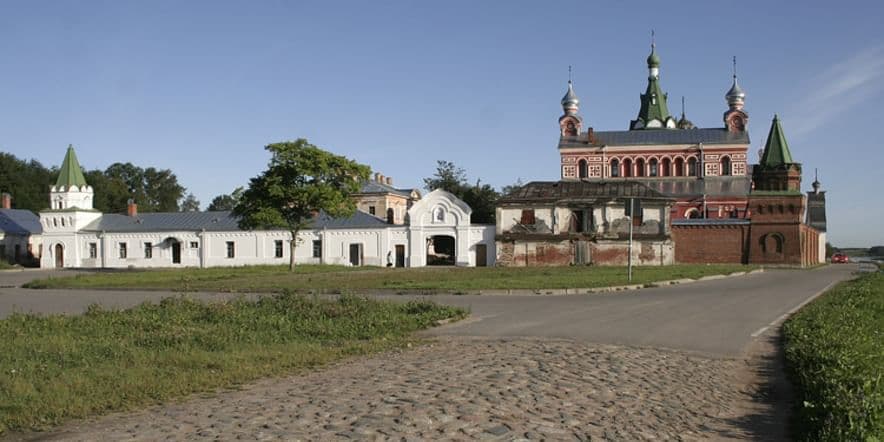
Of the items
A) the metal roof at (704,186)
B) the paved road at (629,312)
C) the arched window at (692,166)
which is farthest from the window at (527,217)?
the arched window at (692,166)

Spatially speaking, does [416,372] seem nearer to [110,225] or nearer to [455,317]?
[455,317]

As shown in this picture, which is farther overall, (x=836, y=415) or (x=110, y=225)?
(x=110, y=225)

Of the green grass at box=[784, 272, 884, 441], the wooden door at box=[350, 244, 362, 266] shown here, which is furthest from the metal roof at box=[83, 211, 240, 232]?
the green grass at box=[784, 272, 884, 441]

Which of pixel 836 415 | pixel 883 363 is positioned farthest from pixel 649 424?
pixel 883 363

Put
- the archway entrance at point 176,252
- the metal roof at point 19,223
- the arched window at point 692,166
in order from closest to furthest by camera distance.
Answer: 1. the archway entrance at point 176,252
2. the metal roof at point 19,223
3. the arched window at point 692,166

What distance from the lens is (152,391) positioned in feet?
27.7

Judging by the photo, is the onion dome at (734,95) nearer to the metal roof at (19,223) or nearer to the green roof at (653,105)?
the green roof at (653,105)

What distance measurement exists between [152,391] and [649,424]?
16.8 feet

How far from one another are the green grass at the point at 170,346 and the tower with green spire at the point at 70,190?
164 ft

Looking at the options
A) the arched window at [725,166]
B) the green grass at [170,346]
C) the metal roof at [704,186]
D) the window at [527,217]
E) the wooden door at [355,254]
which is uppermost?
the arched window at [725,166]

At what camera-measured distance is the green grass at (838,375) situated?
6141 millimetres

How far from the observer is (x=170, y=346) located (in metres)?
11.5

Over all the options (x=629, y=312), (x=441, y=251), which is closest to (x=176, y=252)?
(x=441, y=251)

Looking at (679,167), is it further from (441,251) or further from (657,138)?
(441,251)
